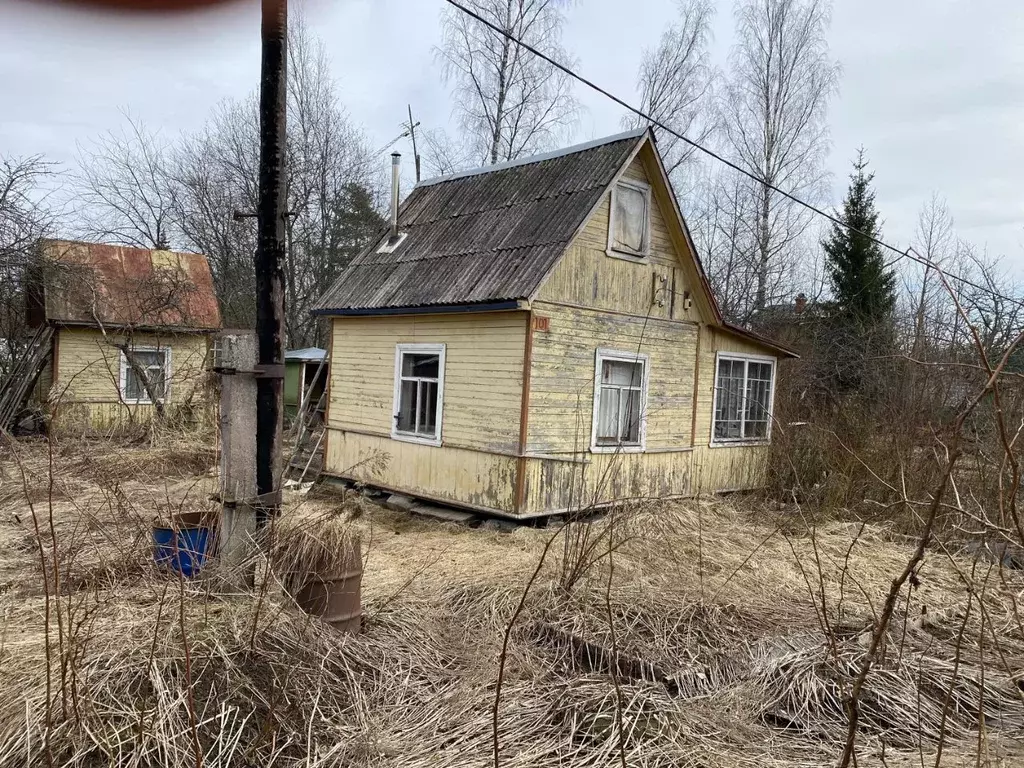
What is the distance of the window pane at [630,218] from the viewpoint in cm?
1009

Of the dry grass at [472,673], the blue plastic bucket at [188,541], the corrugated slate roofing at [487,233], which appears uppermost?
the corrugated slate roofing at [487,233]

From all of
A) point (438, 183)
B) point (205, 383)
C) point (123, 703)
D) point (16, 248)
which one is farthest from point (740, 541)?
point (16, 248)

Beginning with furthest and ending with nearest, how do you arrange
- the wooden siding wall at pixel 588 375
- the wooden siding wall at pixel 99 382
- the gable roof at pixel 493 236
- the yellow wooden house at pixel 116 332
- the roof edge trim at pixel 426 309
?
the wooden siding wall at pixel 99 382 → the yellow wooden house at pixel 116 332 → the gable roof at pixel 493 236 → the wooden siding wall at pixel 588 375 → the roof edge trim at pixel 426 309

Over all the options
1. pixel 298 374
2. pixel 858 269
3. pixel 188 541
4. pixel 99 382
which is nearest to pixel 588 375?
pixel 188 541

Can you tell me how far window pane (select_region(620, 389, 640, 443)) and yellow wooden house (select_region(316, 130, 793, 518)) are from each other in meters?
0.03

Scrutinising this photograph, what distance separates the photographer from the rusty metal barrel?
4.20 meters

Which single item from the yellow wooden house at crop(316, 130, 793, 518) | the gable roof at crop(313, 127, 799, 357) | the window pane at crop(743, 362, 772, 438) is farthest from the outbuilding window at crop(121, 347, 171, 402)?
the window pane at crop(743, 362, 772, 438)

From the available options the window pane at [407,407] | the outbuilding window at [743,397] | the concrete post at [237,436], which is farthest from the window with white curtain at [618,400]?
the concrete post at [237,436]

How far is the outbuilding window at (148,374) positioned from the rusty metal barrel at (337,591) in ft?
45.0

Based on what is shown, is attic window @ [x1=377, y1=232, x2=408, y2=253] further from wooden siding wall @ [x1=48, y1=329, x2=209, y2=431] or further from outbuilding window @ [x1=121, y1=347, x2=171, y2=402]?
outbuilding window @ [x1=121, y1=347, x2=171, y2=402]

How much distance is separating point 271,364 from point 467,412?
5235mm

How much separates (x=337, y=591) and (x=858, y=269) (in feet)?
78.1

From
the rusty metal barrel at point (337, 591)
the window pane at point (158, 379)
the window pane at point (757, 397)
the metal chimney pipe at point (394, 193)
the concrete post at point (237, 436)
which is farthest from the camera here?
the window pane at point (158, 379)

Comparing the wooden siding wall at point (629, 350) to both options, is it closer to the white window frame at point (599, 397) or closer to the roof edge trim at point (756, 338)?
the white window frame at point (599, 397)
